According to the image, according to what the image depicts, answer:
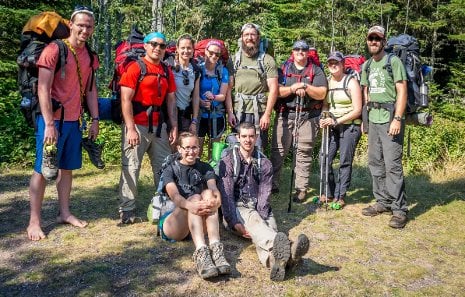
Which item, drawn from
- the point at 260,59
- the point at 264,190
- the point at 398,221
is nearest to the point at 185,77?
the point at 260,59

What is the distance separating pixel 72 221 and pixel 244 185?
7.05 feet

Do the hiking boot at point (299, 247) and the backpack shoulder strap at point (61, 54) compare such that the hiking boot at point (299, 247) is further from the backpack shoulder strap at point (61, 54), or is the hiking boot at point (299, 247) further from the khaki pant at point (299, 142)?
the backpack shoulder strap at point (61, 54)

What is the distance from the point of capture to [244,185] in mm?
5055

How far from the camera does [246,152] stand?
503cm

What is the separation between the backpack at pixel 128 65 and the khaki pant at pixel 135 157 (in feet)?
0.61

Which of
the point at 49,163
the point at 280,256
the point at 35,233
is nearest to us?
the point at 280,256

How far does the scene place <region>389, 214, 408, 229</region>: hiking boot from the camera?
565 cm

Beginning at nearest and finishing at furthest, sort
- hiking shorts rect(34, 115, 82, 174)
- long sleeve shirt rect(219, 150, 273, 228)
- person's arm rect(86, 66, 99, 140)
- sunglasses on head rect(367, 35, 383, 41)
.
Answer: hiking shorts rect(34, 115, 82, 174), long sleeve shirt rect(219, 150, 273, 228), person's arm rect(86, 66, 99, 140), sunglasses on head rect(367, 35, 383, 41)

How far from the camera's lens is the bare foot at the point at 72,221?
5.25 meters

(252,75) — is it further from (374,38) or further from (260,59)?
(374,38)

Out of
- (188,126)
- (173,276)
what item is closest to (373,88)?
(188,126)

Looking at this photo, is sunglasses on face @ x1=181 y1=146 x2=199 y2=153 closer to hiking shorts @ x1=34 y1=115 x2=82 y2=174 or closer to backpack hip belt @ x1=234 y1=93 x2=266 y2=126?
hiking shorts @ x1=34 y1=115 x2=82 y2=174

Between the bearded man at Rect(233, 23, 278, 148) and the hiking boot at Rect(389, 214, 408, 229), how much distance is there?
2.07 m

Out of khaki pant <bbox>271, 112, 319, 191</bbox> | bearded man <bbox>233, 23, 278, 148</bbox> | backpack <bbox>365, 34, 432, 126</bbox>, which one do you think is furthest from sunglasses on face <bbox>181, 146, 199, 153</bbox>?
backpack <bbox>365, 34, 432, 126</bbox>
